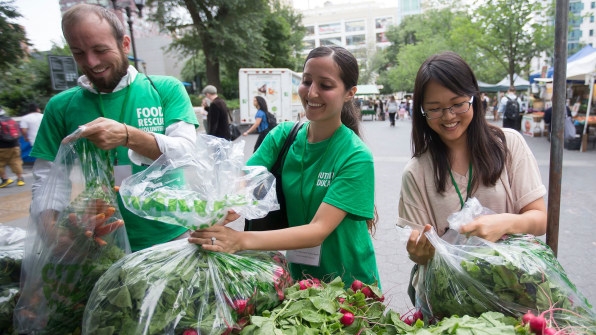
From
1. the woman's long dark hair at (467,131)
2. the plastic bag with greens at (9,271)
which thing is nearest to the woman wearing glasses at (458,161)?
the woman's long dark hair at (467,131)

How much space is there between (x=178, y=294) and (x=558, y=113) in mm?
1502

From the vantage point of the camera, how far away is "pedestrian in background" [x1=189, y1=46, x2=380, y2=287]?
1.50 meters

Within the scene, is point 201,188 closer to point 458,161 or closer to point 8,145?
point 458,161

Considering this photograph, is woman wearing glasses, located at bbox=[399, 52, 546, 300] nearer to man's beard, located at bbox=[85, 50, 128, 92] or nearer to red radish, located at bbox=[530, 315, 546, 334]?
red radish, located at bbox=[530, 315, 546, 334]

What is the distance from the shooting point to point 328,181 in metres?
1.63

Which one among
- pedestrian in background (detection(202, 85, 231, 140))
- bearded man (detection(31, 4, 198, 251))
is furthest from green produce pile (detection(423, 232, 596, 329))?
pedestrian in background (detection(202, 85, 231, 140))

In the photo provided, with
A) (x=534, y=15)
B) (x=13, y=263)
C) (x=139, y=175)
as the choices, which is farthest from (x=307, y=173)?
(x=534, y=15)

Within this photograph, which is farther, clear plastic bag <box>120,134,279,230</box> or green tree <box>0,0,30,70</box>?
green tree <box>0,0,30,70</box>

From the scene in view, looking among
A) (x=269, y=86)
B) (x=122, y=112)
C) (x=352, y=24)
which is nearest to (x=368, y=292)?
(x=122, y=112)

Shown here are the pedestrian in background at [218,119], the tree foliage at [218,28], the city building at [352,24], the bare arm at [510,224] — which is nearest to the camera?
the bare arm at [510,224]

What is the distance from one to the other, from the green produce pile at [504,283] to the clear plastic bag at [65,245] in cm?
118

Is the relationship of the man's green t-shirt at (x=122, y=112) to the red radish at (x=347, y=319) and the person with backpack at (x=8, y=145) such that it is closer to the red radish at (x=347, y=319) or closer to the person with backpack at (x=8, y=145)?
the red radish at (x=347, y=319)

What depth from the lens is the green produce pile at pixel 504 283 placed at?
116 centimetres

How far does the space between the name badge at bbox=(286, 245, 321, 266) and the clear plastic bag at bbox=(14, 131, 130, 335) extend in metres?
0.73
